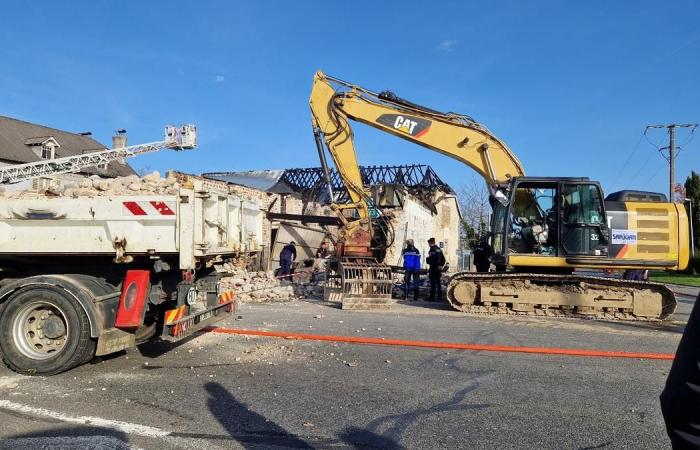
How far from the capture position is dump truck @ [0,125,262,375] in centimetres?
583

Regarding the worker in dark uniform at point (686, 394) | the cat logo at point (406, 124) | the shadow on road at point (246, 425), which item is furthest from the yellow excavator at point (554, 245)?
the worker in dark uniform at point (686, 394)

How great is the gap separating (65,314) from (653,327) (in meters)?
10.1

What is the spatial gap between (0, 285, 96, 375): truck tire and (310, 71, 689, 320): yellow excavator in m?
7.19

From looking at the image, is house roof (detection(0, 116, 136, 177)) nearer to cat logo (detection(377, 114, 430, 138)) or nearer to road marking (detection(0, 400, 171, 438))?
cat logo (detection(377, 114, 430, 138))

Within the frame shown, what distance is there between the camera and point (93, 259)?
6391 mm

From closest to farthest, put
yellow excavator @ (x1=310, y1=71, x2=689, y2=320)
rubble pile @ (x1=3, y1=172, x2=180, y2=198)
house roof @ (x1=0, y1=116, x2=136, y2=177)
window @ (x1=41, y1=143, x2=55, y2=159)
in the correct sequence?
rubble pile @ (x1=3, y1=172, x2=180, y2=198) < yellow excavator @ (x1=310, y1=71, x2=689, y2=320) < house roof @ (x1=0, y1=116, x2=136, y2=177) < window @ (x1=41, y1=143, x2=55, y2=159)

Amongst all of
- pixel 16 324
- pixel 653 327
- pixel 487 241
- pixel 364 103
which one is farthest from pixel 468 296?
pixel 16 324

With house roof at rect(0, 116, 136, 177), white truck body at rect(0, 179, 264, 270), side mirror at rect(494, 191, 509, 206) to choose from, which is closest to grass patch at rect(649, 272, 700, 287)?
side mirror at rect(494, 191, 509, 206)

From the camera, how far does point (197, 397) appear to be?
17.1 ft

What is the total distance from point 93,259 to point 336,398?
3385 mm

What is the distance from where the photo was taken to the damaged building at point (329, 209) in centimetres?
Result: 2227

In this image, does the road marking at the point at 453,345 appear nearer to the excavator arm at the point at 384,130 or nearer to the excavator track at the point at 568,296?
the excavator track at the point at 568,296

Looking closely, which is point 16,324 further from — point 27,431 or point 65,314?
point 27,431

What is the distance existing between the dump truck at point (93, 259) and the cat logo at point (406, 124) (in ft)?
26.0
